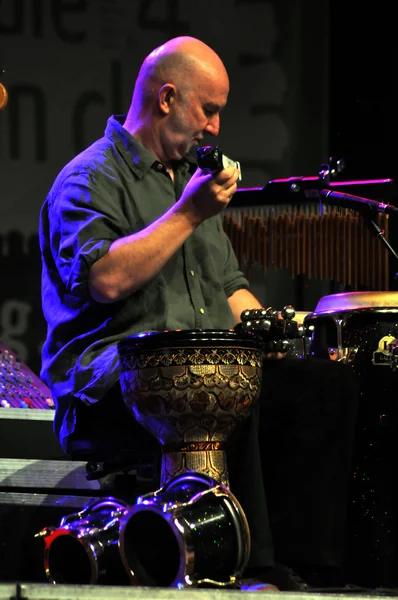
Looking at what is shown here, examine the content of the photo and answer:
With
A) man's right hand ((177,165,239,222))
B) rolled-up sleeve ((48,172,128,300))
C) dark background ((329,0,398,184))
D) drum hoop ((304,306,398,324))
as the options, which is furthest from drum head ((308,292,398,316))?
dark background ((329,0,398,184))

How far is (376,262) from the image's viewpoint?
491 centimetres

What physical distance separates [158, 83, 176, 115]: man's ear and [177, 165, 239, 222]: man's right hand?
445 millimetres

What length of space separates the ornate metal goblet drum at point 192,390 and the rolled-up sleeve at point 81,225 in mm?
320

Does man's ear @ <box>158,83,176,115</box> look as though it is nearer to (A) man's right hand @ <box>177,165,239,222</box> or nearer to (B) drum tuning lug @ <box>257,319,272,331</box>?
(A) man's right hand @ <box>177,165,239,222</box>

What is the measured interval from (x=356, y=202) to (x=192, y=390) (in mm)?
1348

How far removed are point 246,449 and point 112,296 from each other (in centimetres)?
47

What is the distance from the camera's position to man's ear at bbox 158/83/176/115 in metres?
2.62

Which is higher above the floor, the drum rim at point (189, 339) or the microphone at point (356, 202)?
the microphone at point (356, 202)

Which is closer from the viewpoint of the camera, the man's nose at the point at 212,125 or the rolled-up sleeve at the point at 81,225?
the rolled-up sleeve at the point at 81,225

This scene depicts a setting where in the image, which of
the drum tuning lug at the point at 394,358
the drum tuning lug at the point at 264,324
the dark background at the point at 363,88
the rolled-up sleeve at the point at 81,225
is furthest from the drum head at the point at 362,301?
the dark background at the point at 363,88

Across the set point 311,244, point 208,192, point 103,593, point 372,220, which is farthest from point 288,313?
point 311,244

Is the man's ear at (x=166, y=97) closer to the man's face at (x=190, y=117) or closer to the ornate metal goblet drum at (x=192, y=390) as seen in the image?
the man's face at (x=190, y=117)

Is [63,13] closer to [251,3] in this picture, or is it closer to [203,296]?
[251,3]

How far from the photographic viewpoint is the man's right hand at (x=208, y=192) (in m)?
2.21
